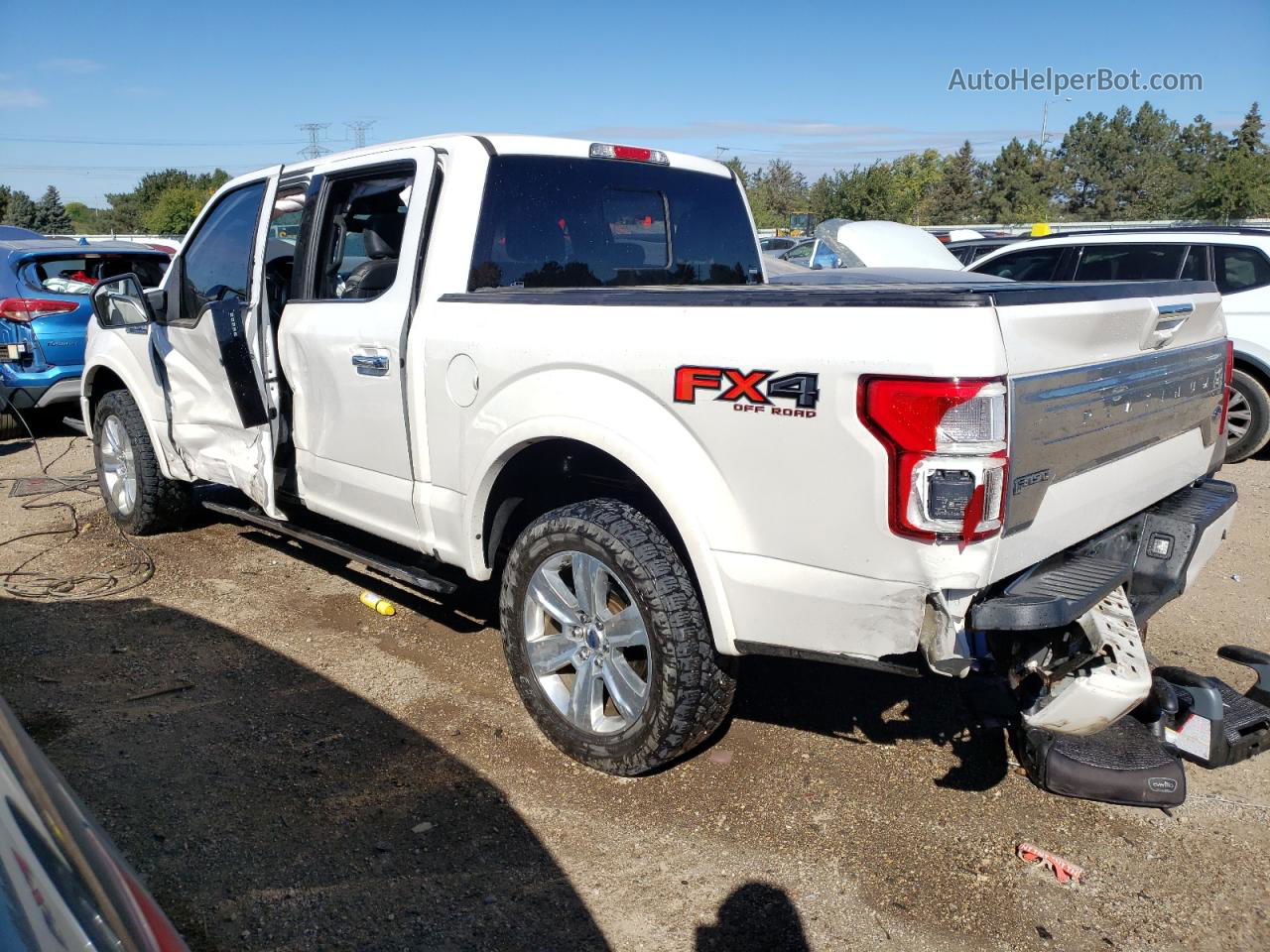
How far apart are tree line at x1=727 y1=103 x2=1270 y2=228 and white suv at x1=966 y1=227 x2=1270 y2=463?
34902mm

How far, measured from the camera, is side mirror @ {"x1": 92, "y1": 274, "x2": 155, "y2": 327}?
199 inches

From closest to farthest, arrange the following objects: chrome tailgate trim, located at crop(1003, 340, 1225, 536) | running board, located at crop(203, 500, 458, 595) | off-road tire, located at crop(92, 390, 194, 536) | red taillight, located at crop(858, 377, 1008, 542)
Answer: red taillight, located at crop(858, 377, 1008, 542) → chrome tailgate trim, located at crop(1003, 340, 1225, 536) → running board, located at crop(203, 500, 458, 595) → off-road tire, located at crop(92, 390, 194, 536)

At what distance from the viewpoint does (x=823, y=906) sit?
2686 mm

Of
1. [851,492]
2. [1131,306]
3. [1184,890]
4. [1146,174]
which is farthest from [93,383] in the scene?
[1146,174]

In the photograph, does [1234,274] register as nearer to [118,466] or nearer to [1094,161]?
[118,466]

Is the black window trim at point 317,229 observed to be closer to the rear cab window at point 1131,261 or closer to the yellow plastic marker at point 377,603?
the yellow plastic marker at point 377,603

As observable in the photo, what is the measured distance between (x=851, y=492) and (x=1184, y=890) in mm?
1526

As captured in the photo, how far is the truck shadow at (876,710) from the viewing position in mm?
3486

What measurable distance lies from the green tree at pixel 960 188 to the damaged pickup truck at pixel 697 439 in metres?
58.0

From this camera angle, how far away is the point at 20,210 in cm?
6556

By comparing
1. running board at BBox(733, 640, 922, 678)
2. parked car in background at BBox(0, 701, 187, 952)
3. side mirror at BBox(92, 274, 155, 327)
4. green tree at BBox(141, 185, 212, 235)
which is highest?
green tree at BBox(141, 185, 212, 235)

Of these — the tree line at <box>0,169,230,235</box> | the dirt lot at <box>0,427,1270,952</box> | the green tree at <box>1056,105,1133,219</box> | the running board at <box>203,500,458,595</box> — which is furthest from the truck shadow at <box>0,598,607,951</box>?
the green tree at <box>1056,105,1133,219</box>

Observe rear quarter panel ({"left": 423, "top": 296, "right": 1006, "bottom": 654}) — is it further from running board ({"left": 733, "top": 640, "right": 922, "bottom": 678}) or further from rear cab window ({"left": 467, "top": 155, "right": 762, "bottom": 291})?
rear cab window ({"left": 467, "top": 155, "right": 762, "bottom": 291})

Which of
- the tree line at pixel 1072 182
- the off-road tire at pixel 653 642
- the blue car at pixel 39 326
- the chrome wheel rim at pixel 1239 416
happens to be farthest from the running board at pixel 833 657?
the tree line at pixel 1072 182
